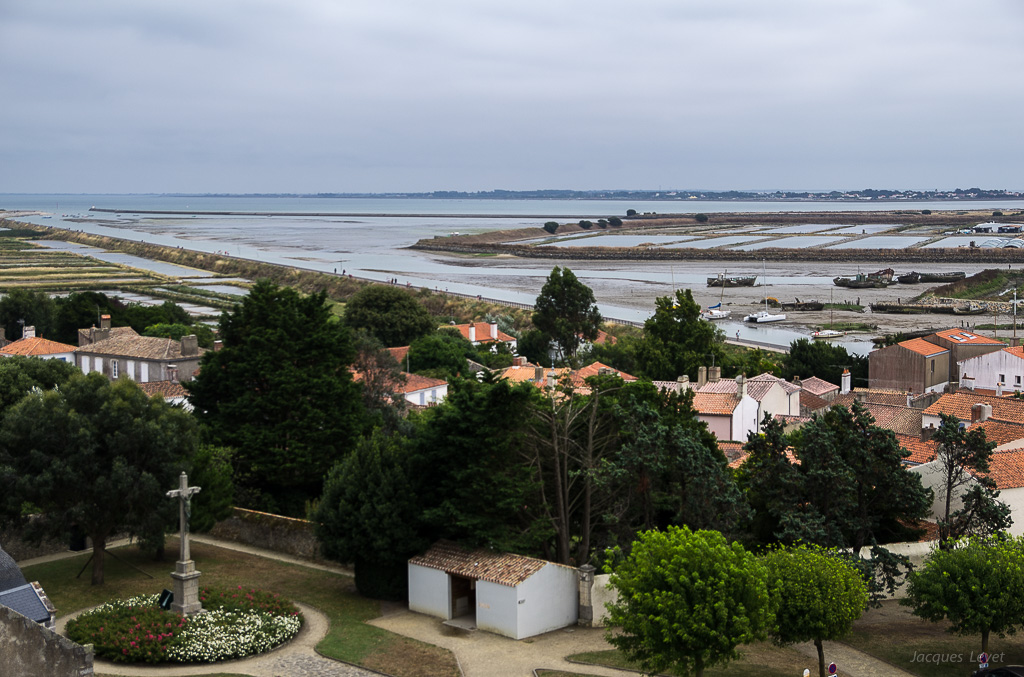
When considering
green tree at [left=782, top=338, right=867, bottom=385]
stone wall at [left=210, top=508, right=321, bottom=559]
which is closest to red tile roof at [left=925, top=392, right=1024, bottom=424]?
green tree at [left=782, top=338, right=867, bottom=385]

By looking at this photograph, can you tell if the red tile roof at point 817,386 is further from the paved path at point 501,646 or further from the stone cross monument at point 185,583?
the stone cross monument at point 185,583

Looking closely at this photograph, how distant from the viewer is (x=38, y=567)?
27.8m

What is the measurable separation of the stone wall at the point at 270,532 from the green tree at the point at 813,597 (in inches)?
529

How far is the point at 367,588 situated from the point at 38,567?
9.10 meters

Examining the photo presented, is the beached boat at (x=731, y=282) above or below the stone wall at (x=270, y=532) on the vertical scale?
above

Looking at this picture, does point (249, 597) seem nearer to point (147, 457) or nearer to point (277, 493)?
point (147, 457)

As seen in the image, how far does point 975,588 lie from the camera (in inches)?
814

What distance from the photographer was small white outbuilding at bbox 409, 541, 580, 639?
23.4 m

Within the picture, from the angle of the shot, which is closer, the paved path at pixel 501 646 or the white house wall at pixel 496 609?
the paved path at pixel 501 646

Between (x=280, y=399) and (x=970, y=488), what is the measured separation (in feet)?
67.5

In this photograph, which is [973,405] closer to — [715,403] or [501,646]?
[715,403]

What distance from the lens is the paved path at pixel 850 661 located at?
21.3 meters

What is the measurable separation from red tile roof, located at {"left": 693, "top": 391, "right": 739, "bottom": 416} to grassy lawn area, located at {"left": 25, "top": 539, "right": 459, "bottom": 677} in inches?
818

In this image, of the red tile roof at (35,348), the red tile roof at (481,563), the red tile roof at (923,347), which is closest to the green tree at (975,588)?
the red tile roof at (481,563)
